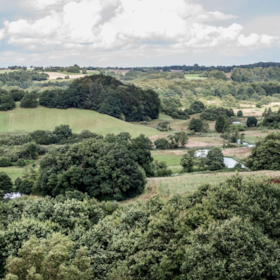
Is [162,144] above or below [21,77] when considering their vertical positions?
below

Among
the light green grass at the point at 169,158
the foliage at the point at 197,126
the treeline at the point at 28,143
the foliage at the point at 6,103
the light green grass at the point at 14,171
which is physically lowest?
the light green grass at the point at 14,171

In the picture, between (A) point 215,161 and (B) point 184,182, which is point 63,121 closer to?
(A) point 215,161

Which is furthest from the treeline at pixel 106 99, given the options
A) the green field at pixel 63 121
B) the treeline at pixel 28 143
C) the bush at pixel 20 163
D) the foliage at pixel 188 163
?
the foliage at pixel 188 163

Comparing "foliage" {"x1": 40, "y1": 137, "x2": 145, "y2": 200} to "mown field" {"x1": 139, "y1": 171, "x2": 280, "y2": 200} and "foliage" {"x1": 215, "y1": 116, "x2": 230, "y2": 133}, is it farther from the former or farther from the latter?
"foliage" {"x1": 215, "y1": 116, "x2": 230, "y2": 133}

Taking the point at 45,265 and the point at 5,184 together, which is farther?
the point at 5,184

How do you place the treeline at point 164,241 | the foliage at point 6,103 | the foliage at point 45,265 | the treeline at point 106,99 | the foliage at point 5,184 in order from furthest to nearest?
the treeline at point 106,99, the foliage at point 6,103, the foliage at point 5,184, the treeline at point 164,241, the foliage at point 45,265

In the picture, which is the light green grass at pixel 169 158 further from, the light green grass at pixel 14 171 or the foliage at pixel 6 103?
the foliage at pixel 6 103

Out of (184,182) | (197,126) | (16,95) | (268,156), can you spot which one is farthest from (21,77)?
→ (268,156)
